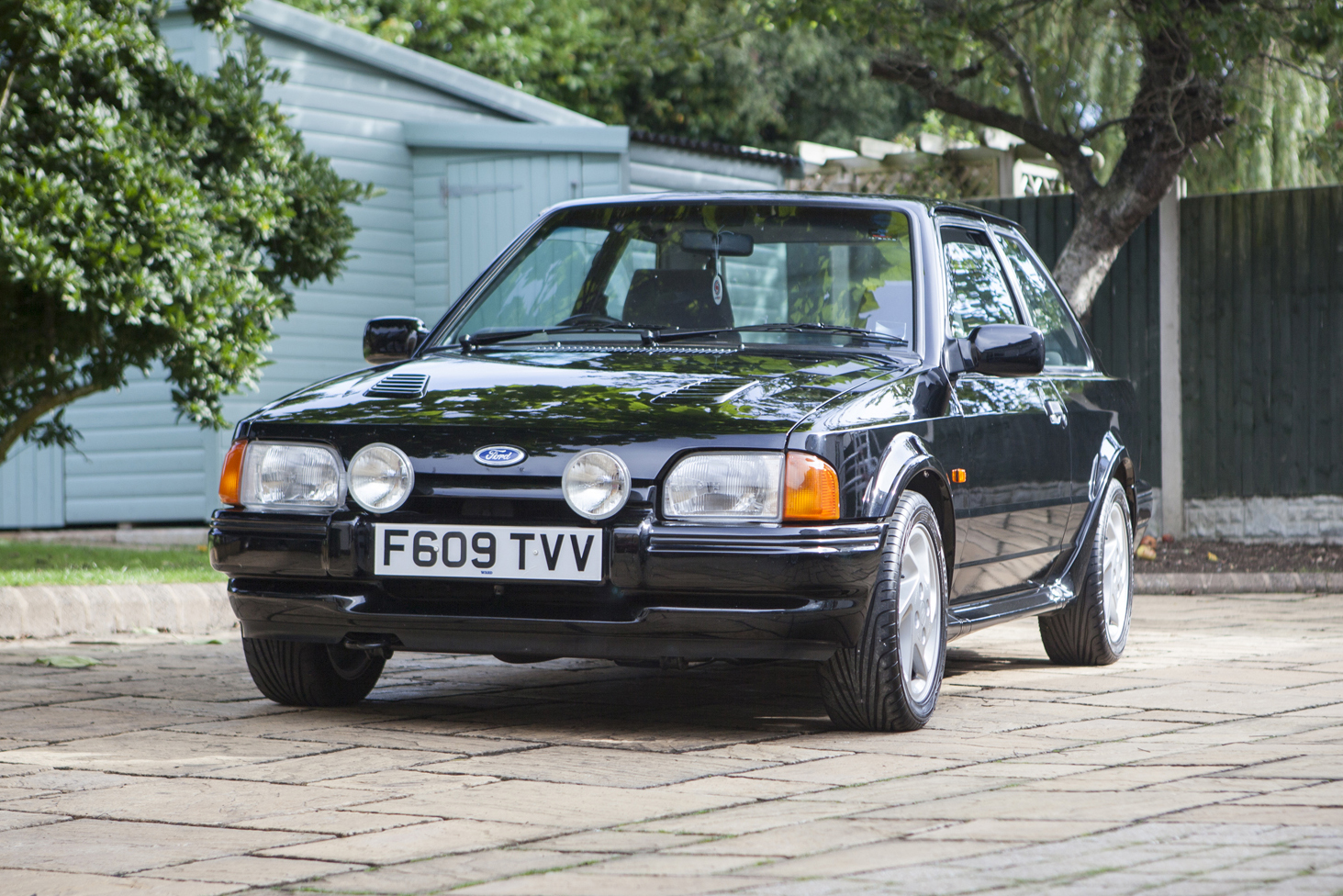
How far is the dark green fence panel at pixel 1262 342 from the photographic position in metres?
11.5

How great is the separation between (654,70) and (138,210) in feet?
66.6

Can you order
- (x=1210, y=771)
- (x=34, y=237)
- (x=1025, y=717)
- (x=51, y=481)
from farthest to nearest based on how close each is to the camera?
(x=51, y=481), (x=34, y=237), (x=1025, y=717), (x=1210, y=771)

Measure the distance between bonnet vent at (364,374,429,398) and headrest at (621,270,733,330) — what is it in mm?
752

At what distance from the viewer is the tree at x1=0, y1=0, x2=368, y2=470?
903cm

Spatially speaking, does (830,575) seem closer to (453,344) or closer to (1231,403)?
(453,344)

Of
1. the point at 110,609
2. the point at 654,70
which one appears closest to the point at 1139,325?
the point at 110,609

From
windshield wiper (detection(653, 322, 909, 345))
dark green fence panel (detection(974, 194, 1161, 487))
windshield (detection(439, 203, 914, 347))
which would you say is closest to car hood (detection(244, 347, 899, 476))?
windshield wiper (detection(653, 322, 909, 345))

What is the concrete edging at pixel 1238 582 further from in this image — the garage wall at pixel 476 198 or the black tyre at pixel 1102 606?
the garage wall at pixel 476 198

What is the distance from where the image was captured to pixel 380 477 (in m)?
4.78

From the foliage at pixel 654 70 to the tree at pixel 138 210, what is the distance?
1850 cm

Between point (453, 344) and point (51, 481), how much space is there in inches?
371

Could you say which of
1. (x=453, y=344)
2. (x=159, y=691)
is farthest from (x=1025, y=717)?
(x=159, y=691)

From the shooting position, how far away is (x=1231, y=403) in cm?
1186

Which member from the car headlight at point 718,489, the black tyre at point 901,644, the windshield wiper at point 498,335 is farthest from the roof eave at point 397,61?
A: the car headlight at point 718,489
